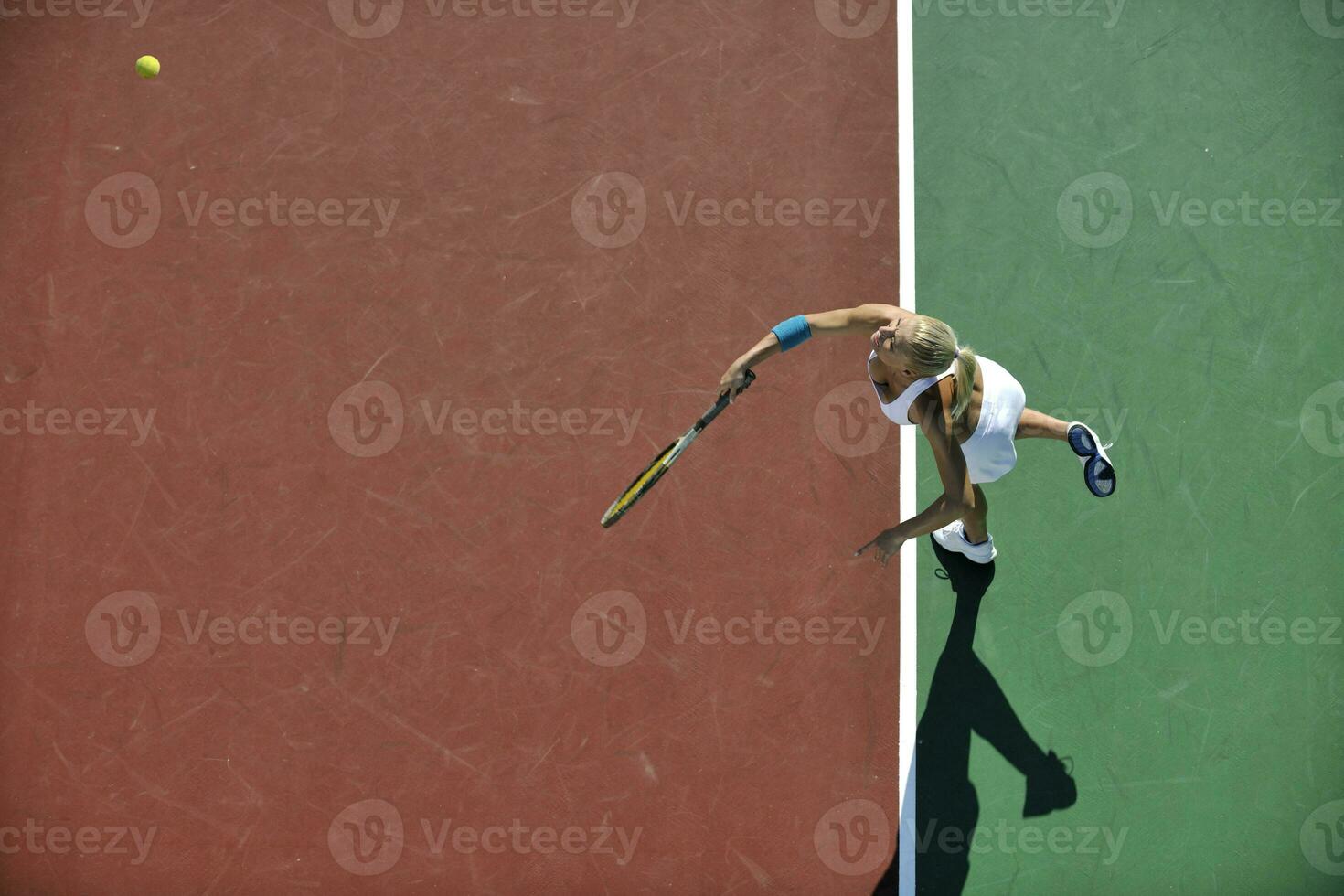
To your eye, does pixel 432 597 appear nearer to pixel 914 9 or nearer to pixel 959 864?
pixel 959 864

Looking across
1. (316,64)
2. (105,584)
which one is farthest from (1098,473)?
(105,584)

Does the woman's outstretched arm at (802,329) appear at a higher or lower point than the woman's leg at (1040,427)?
higher

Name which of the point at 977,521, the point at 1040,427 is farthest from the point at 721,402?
the point at 1040,427

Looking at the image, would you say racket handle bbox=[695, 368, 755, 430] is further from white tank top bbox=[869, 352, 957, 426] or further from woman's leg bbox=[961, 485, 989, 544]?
woman's leg bbox=[961, 485, 989, 544]

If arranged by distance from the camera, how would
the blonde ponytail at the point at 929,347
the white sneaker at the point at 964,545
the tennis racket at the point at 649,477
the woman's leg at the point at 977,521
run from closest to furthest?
the blonde ponytail at the point at 929,347 < the tennis racket at the point at 649,477 < the woman's leg at the point at 977,521 < the white sneaker at the point at 964,545

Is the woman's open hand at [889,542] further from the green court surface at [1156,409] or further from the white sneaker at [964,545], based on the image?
the green court surface at [1156,409]

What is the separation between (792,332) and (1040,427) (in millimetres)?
1445

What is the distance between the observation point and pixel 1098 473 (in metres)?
5.53

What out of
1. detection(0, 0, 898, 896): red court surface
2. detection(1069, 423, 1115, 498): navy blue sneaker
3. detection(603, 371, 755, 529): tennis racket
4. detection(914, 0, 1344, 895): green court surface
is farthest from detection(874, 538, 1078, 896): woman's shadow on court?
detection(603, 371, 755, 529): tennis racket

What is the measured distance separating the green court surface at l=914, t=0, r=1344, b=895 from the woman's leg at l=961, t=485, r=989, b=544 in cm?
33

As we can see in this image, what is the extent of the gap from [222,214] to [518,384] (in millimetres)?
1996

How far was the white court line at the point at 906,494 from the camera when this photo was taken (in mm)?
5902

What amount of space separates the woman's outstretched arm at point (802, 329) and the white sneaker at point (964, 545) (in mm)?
1285

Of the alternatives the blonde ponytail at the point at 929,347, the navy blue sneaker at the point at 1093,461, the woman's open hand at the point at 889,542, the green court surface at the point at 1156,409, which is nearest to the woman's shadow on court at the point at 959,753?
the green court surface at the point at 1156,409
